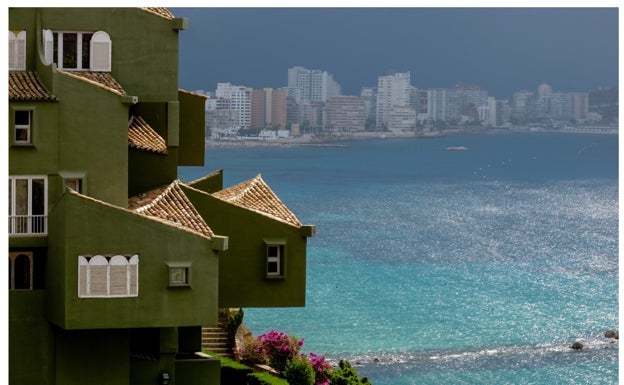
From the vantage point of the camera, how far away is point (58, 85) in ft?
74.9

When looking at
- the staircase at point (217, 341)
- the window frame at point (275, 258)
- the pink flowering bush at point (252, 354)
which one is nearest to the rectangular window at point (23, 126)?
the window frame at point (275, 258)

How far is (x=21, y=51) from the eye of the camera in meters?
23.8

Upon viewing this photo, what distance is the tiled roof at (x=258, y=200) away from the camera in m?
25.8

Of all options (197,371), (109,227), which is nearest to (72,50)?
(109,227)

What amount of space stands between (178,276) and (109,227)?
125 centimetres

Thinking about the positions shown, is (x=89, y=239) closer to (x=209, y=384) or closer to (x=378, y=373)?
(x=209, y=384)

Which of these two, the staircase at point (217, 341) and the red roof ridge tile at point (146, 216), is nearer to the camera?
the red roof ridge tile at point (146, 216)

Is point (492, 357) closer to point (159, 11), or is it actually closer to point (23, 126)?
point (159, 11)

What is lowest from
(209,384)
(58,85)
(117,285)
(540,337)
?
(540,337)

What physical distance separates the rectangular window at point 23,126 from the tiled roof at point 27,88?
0.84 feet

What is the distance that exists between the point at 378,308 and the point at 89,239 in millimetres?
59285

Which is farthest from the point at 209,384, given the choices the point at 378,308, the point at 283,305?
the point at 378,308

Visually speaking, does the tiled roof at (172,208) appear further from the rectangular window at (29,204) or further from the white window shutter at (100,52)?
the white window shutter at (100,52)

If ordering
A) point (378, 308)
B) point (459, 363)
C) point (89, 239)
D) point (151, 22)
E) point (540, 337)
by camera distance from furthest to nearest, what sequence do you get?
1. point (378, 308)
2. point (540, 337)
3. point (459, 363)
4. point (151, 22)
5. point (89, 239)
